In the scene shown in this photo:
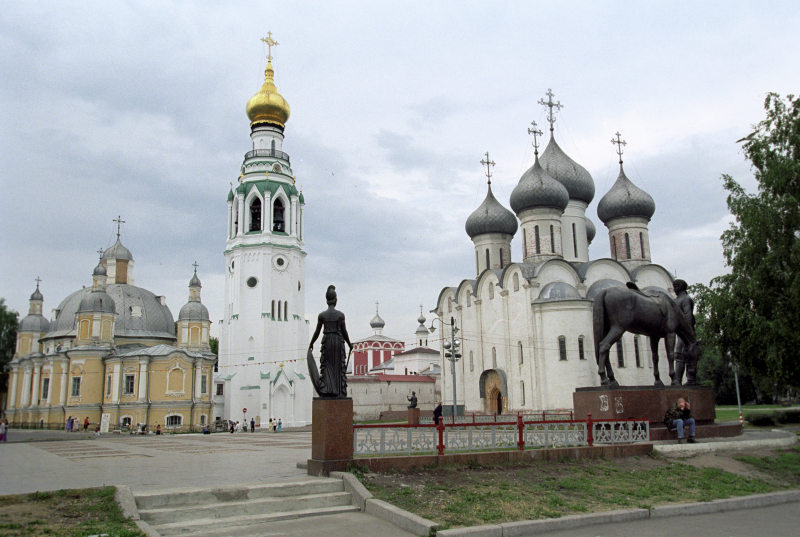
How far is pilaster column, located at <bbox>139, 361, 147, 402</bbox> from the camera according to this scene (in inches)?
1612

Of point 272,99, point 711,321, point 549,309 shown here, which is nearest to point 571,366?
point 549,309

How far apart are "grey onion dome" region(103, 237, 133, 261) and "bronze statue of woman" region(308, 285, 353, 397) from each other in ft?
158

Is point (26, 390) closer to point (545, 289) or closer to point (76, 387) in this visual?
point (76, 387)

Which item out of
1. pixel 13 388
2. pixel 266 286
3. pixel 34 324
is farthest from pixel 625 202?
pixel 34 324

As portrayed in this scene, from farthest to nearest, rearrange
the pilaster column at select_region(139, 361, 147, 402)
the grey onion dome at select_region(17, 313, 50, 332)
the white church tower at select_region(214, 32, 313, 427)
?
the grey onion dome at select_region(17, 313, 50, 332)
the white church tower at select_region(214, 32, 313, 427)
the pilaster column at select_region(139, 361, 147, 402)

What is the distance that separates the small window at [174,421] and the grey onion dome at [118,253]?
721 inches

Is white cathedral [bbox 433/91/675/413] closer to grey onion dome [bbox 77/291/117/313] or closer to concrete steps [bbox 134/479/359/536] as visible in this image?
grey onion dome [bbox 77/291/117/313]

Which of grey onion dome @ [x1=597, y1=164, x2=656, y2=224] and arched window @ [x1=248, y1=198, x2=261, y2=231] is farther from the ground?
arched window @ [x1=248, y1=198, x2=261, y2=231]

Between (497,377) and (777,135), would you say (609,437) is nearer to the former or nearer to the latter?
(777,135)

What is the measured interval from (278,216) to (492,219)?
61.1ft

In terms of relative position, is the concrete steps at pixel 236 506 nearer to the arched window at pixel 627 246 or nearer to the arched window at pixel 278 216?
the arched window at pixel 627 246

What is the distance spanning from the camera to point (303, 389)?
155 ft

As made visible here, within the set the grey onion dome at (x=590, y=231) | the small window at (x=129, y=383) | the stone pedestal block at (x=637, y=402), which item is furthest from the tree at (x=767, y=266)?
the small window at (x=129, y=383)

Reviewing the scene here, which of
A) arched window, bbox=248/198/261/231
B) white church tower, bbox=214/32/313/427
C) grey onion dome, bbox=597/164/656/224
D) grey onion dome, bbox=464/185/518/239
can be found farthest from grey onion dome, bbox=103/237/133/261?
grey onion dome, bbox=597/164/656/224
